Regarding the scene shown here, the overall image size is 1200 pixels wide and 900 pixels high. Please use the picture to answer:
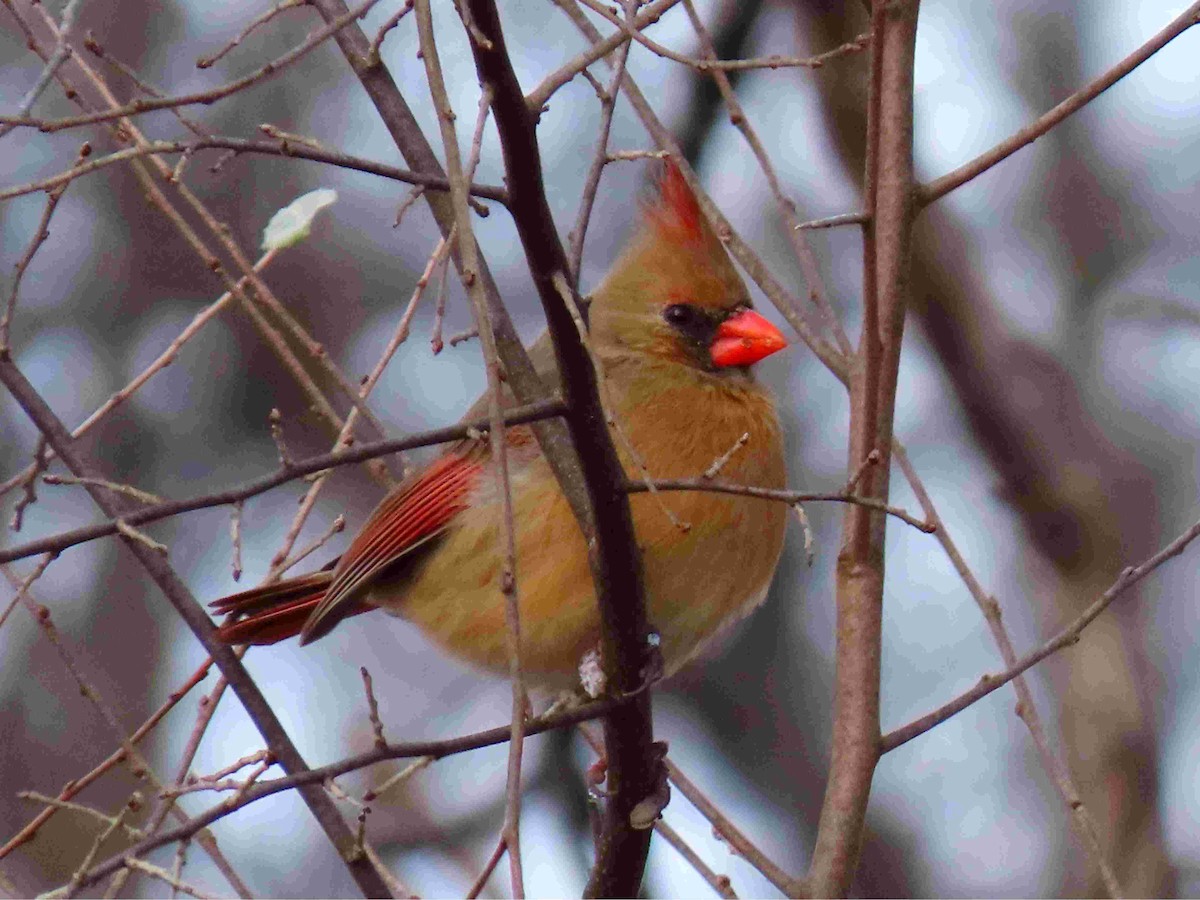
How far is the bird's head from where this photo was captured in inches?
134

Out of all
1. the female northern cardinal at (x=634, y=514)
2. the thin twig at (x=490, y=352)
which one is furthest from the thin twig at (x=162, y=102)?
the female northern cardinal at (x=634, y=514)

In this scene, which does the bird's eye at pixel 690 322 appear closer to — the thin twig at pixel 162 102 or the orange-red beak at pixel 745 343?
the orange-red beak at pixel 745 343

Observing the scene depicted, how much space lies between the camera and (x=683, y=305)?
3455 mm

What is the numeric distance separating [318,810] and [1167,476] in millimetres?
3473

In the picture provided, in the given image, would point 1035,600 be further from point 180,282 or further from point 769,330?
point 180,282

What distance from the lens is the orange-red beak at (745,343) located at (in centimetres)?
341

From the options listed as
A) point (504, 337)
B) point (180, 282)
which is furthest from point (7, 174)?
point (504, 337)

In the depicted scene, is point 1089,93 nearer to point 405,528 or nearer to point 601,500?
point 601,500

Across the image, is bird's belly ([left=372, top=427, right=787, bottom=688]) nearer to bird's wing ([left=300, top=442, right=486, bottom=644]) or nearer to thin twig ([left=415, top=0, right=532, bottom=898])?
bird's wing ([left=300, top=442, right=486, bottom=644])

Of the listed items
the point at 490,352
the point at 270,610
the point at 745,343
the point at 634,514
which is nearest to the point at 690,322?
the point at 745,343

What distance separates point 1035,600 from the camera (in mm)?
5020

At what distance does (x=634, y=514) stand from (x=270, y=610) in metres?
0.86

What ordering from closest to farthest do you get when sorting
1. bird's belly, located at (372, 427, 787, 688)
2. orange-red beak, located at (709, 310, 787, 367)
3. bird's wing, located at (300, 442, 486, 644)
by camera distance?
1. bird's belly, located at (372, 427, 787, 688)
2. bird's wing, located at (300, 442, 486, 644)
3. orange-red beak, located at (709, 310, 787, 367)

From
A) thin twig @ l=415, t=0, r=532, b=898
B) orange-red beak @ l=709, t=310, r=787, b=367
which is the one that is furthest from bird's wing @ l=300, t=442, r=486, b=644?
thin twig @ l=415, t=0, r=532, b=898
